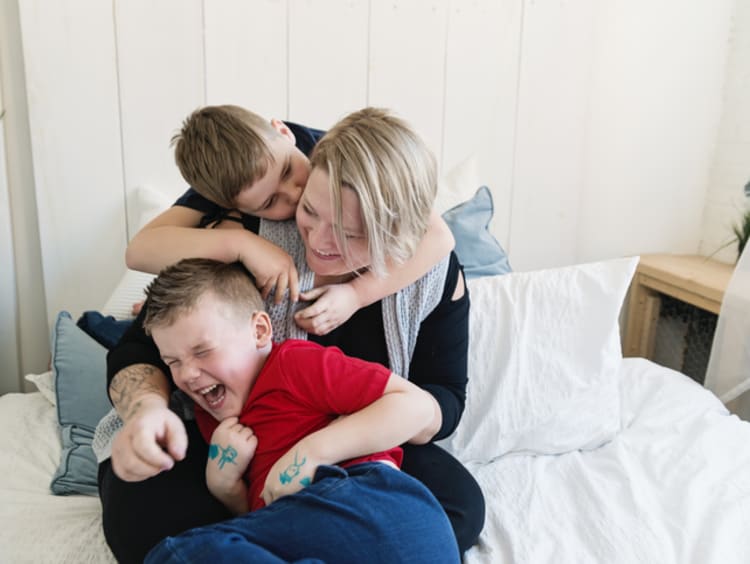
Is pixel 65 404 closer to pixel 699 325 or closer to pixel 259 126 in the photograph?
pixel 259 126

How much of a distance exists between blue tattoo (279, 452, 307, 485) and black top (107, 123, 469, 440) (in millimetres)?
259

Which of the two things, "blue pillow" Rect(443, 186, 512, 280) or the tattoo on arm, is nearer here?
the tattoo on arm

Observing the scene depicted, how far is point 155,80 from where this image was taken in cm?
154

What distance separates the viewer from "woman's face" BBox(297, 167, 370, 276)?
832 millimetres

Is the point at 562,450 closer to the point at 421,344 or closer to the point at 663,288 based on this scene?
the point at 421,344

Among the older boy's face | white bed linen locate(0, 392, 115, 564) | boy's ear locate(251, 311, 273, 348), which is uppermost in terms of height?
the older boy's face

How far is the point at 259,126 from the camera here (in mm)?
886

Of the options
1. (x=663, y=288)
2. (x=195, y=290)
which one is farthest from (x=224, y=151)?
(x=663, y=288)

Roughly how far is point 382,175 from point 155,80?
3.22 feet

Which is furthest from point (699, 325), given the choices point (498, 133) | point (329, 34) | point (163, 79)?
point (163, 79)

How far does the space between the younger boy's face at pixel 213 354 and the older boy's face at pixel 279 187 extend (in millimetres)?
155

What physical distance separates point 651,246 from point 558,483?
44.2 inches

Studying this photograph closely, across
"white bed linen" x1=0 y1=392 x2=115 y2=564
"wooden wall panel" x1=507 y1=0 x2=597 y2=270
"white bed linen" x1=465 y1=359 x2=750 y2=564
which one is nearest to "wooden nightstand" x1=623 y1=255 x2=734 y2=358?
"wooden wall panel" x1=507 y1=0 x2=597 y2=270

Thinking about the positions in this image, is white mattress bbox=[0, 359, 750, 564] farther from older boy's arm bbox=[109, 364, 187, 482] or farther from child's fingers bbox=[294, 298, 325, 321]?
child's fingers bbox=[294, 298, 325, 321]
